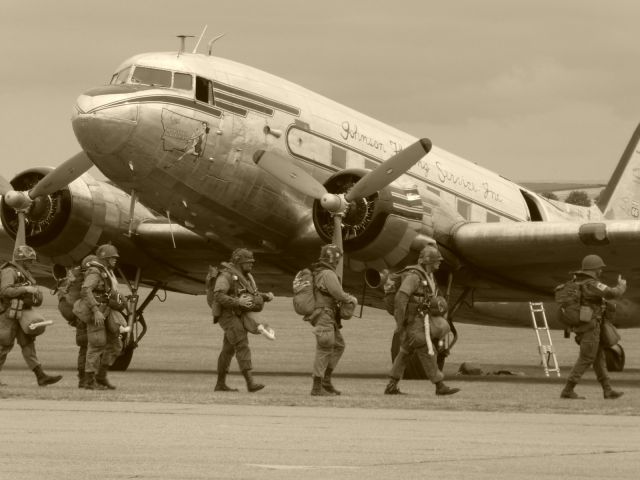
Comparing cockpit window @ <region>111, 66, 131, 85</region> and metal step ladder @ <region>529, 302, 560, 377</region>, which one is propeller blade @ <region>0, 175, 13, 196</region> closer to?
cockpit window @ <region>111, 66, 131, 85</region>

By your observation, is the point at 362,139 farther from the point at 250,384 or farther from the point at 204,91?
the point at 250,384

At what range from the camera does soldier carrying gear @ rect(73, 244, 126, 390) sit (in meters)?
18.3

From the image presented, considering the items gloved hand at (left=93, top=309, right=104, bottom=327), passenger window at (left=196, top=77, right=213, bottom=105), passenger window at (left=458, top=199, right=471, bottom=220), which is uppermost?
passenger window at (left=196, top=77, right=213, bottom=105)

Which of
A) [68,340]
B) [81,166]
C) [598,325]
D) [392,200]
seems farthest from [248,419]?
[68,340]

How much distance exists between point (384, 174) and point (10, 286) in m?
6.09

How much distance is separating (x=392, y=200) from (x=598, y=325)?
16.1 ft

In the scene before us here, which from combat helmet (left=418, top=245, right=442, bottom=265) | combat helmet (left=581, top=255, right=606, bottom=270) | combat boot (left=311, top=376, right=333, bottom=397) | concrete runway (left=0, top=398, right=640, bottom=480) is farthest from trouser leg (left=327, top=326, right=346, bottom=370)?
combat helmet (left=581, top=255, right=606, bottom=270)

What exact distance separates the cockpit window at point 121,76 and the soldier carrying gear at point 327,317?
5689 mm

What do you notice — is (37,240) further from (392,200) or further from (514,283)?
(514,283)

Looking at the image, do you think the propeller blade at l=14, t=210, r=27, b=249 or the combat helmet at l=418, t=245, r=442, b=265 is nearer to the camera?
the combat helmet at l=418, t=245, r=442, b=265

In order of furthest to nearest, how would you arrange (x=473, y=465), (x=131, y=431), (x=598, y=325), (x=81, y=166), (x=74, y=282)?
(x=81, y=166)
(x=74, y=282)
(x=598, y=325)
(x=131, y=431)
(x=473, y=465)

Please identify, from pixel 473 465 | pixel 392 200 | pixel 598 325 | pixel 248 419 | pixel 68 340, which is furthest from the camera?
pixel 68 340

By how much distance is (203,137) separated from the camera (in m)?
21.8

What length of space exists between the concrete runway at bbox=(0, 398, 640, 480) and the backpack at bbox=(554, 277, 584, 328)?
9.66 ft
